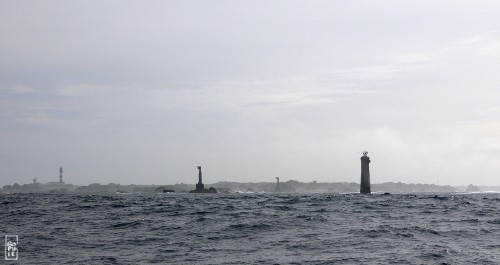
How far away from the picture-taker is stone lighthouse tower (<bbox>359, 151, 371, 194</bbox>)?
114625 millimetres

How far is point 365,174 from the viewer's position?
116 metres

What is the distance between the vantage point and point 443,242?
26906 millimetres

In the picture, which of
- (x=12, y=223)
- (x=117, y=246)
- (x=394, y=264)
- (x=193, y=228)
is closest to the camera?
(x=394, y=264)

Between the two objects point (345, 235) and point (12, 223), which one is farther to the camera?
point (12, 223)

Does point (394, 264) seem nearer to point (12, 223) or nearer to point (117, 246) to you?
point (117, 246)

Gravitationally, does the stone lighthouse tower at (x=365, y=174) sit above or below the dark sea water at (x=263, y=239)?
above

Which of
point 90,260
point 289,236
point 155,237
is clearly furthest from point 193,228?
point 90,260

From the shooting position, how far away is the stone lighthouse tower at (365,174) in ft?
376

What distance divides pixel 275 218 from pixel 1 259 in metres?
19.6

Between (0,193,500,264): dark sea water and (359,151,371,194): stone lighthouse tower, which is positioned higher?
(359,151,371,194): stone lighthouse tower

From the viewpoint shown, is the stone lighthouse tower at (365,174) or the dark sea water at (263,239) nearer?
the dark sea water at (263,239)

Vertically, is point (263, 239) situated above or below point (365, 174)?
below

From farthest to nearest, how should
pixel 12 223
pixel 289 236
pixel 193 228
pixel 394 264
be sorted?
pixel 12 223 → pixel 193 228 → pixel 289 236 → pixel 394 264

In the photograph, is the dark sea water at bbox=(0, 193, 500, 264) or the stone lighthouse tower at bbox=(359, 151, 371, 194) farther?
the stone lighthouse tower at bbox=(359, 151, 371, 194)
